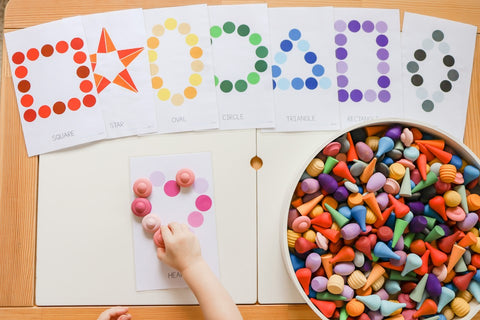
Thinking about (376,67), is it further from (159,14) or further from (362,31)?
(159,14)

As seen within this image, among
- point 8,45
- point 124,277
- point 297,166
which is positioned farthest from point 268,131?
point 8,45

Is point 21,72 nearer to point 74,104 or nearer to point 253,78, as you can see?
point 74,104

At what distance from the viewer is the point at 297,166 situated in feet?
2.74

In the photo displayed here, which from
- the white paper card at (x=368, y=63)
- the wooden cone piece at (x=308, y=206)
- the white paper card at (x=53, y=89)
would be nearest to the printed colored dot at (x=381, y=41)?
the white paper card at (x=368, y=63)

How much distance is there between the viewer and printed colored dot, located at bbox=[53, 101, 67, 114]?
826 mm

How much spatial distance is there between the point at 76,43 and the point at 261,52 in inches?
14.1

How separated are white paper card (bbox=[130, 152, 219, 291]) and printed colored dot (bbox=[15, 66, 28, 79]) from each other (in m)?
0.27

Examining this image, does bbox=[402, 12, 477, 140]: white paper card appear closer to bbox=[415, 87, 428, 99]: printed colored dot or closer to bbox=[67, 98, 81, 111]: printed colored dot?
bbox=[415, 87, 428, 99]: printed colored dot

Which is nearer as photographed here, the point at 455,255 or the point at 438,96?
the point at 455,255

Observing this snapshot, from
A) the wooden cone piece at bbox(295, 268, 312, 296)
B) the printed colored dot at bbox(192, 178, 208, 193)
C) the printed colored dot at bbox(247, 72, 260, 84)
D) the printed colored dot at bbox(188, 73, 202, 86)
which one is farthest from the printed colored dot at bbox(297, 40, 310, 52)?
the wooden cone piece at bbox(295, 268, 312, 296)

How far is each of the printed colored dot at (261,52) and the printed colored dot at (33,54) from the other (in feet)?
1.39

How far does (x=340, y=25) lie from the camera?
0.86 meters

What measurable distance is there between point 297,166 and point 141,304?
0.39 meters

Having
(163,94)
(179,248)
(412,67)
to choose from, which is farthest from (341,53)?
(179,248)
